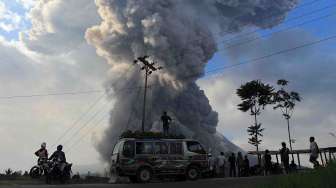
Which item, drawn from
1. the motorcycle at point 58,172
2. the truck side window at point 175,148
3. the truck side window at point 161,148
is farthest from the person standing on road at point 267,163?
the motorcycle at point 58,172

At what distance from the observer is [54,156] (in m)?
20.0

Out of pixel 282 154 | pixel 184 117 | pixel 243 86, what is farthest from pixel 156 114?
pixel 282 154

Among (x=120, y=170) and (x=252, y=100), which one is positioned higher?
(x=252, y=100)

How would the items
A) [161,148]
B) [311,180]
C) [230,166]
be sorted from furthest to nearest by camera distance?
1. [230,166]
2. [161,148]
3. [311,180]

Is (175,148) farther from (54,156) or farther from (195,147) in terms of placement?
(54,156)

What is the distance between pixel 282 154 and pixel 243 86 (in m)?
27.3

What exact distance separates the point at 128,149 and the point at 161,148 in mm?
1503

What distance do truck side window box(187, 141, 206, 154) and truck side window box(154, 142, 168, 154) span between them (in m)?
1.16

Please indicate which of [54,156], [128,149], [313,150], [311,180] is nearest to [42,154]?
[54,156]

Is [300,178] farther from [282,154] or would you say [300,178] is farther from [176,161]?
[282,154]

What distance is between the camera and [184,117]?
227 feet

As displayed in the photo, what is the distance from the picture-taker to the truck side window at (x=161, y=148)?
856 inches

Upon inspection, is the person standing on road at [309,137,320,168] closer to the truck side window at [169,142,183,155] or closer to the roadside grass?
the truck side window at [169,142,183,155]

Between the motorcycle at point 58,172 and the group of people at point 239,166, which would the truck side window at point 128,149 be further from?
the group of people at point 239,166
